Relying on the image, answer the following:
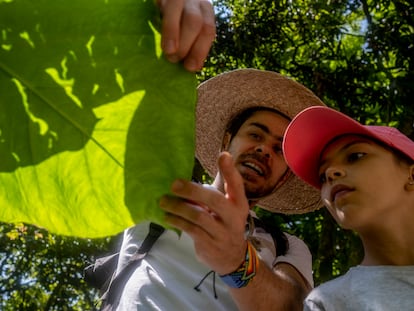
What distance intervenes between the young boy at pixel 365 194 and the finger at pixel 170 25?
0.92 metres

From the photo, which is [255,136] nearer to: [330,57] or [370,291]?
[370,291]

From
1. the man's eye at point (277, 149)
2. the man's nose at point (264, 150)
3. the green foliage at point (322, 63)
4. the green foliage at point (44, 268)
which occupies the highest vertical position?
the man's nose at point (264, 150)

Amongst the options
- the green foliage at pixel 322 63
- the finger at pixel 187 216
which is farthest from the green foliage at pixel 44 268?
the finger at pixel 187 216

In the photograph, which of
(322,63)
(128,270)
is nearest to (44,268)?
(322,63)

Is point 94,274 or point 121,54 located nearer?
point 121,54

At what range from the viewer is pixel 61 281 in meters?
6.65

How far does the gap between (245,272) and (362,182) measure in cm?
48

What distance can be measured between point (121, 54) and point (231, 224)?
0.42 meters

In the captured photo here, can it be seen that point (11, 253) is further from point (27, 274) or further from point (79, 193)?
point (79, 193)

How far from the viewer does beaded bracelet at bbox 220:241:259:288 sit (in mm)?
1275

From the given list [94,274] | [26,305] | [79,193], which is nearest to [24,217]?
[79,193]

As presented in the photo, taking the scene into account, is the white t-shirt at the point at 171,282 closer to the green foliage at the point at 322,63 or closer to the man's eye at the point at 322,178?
the man's eye at the point at 322,178

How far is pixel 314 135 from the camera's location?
1.83 metres

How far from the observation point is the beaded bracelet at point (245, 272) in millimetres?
1275
